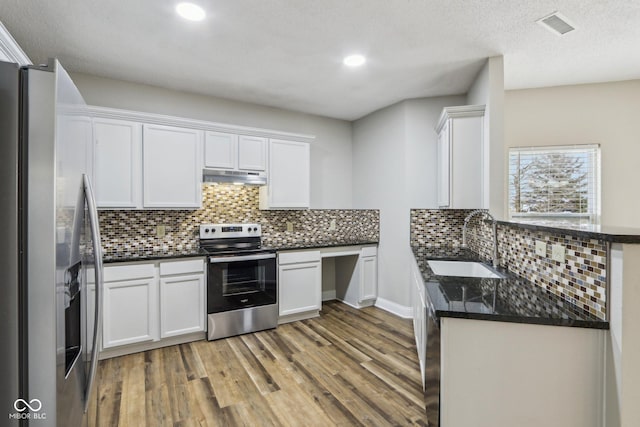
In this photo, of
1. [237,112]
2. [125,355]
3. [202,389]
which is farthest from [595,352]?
[237,112]

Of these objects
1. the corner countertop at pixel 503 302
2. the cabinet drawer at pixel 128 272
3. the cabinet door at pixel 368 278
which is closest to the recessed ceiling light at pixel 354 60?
the corner countertop at pixel 503 302

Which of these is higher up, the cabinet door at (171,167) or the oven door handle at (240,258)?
the cabinet door at (171,167)

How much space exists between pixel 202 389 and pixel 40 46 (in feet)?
9.66

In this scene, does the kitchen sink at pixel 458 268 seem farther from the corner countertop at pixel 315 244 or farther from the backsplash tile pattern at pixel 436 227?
the corner countertop at pixel 315 244

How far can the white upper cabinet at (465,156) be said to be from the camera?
2.93 m

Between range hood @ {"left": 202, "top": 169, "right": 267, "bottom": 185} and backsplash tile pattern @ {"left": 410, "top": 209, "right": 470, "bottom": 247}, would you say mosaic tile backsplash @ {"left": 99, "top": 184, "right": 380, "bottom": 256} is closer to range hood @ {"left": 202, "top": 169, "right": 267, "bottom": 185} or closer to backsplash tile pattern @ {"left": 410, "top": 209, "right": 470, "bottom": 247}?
range hood @ {"left": 202, "top": 169, "right": 267, "bottom": 185}

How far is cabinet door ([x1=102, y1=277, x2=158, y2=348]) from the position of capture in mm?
2656

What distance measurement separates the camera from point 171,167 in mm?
3105

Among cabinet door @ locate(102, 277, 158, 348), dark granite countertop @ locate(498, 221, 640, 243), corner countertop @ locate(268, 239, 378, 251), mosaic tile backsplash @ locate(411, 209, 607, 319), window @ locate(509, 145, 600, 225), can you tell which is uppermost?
window @ locate(509, 145, 600, 225)

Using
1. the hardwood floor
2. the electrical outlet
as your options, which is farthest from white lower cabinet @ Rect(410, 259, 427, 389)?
the electrical outlet

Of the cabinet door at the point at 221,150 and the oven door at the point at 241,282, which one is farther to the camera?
the cabinet door at the point at 221,150

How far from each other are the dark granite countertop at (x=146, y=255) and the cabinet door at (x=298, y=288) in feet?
3.07

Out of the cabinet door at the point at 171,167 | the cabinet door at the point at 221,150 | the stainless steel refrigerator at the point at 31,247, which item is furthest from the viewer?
the cabinet door at the point at 221,150

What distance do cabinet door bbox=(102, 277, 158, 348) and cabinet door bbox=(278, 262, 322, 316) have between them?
1.27 meters
